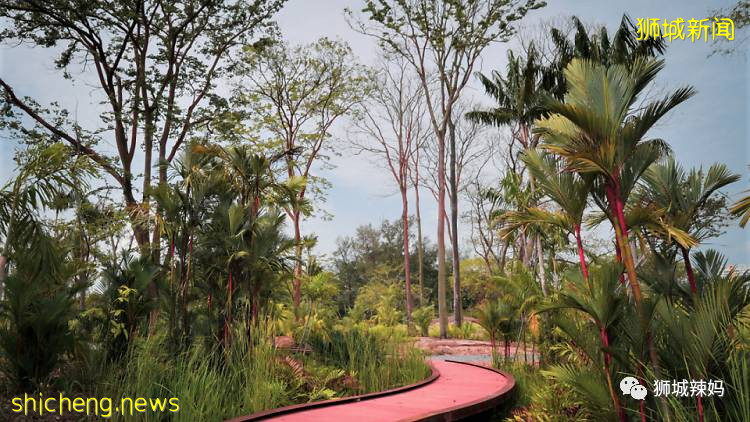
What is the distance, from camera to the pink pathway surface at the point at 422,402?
178 inches

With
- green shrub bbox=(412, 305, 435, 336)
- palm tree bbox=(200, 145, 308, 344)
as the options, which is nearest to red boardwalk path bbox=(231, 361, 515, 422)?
palm tree bbox=(200, 145, 308, 344)

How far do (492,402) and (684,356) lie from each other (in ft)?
7.50

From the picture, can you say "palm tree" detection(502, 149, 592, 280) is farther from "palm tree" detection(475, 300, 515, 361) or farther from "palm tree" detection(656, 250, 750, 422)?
"palm tree" detection(475, 300, 515, 361)

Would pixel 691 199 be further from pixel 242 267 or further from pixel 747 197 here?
pixel 242 267

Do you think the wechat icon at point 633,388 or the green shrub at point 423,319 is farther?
the green shrub at point 423,319

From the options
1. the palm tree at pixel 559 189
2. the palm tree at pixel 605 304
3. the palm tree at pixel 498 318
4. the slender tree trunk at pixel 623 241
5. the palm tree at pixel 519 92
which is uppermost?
the palm tree at pixel 519 92

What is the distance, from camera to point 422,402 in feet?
17.5

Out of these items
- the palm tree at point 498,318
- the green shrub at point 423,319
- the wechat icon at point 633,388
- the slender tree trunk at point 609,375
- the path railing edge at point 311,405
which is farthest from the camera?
the green shrub at point 423,319

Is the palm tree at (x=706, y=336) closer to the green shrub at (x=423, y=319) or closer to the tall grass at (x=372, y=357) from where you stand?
the tall grass at (x=372, y=357)

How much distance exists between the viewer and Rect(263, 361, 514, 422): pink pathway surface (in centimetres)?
451

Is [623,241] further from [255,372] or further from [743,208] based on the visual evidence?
[255,372]

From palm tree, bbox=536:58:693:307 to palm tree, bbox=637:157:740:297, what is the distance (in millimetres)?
1036

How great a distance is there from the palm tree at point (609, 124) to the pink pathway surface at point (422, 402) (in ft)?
7.29

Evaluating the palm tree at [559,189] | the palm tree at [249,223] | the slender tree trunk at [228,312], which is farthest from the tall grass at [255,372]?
the palm tree at [559,189]
